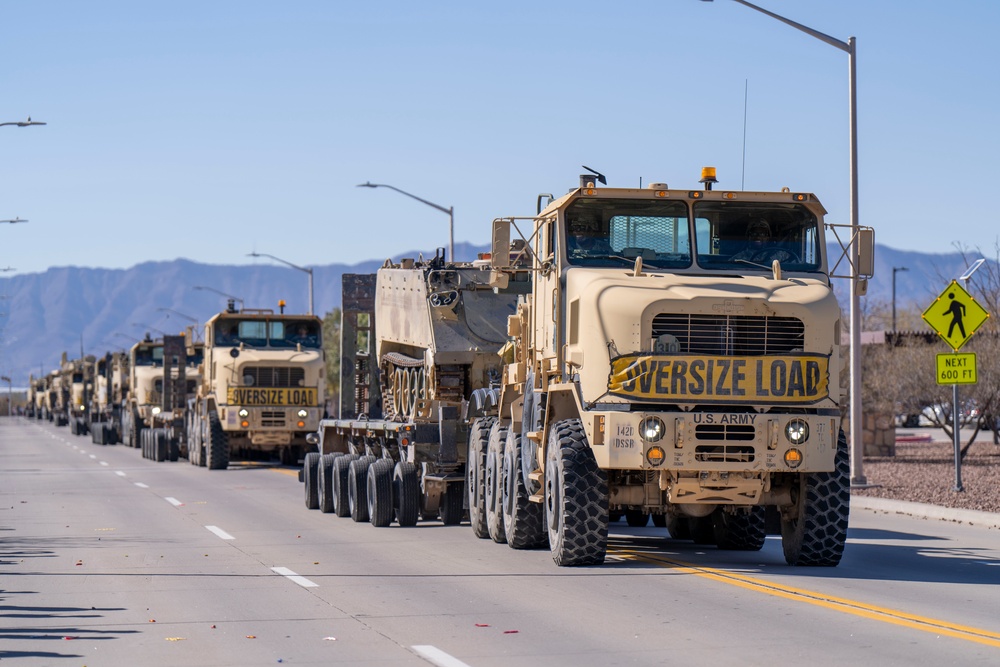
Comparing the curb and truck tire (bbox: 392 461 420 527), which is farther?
the curb

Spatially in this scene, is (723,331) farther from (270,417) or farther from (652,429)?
(270,417)

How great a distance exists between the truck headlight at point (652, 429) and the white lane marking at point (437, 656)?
4039mm

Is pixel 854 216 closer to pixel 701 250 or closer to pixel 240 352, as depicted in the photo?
pixel 701 250

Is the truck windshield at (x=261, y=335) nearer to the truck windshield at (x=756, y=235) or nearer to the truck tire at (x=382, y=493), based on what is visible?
the truck tire at (x=382, y=493)

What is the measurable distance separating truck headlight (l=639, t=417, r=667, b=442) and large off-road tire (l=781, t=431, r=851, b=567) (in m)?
1.59

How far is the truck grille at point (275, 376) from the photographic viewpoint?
37.4 m

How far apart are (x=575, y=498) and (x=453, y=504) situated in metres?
6.56

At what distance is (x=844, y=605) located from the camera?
1197 centimetres

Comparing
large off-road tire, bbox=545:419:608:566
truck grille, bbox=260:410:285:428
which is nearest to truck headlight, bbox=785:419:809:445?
large off-road tire, bbox=545:419:608:566

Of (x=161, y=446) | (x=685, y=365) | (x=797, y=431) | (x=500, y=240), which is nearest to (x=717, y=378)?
(x=685, y=365)

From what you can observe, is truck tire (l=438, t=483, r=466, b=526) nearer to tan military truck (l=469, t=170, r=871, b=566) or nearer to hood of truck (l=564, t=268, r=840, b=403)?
tan military truck (l=469, t=170, r=871, b=566)

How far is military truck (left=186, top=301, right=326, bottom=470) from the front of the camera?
123 ft

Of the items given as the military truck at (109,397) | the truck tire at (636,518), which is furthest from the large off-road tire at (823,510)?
the military truck at (109,397)

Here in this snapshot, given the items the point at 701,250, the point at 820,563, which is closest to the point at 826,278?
the point at 701,250
